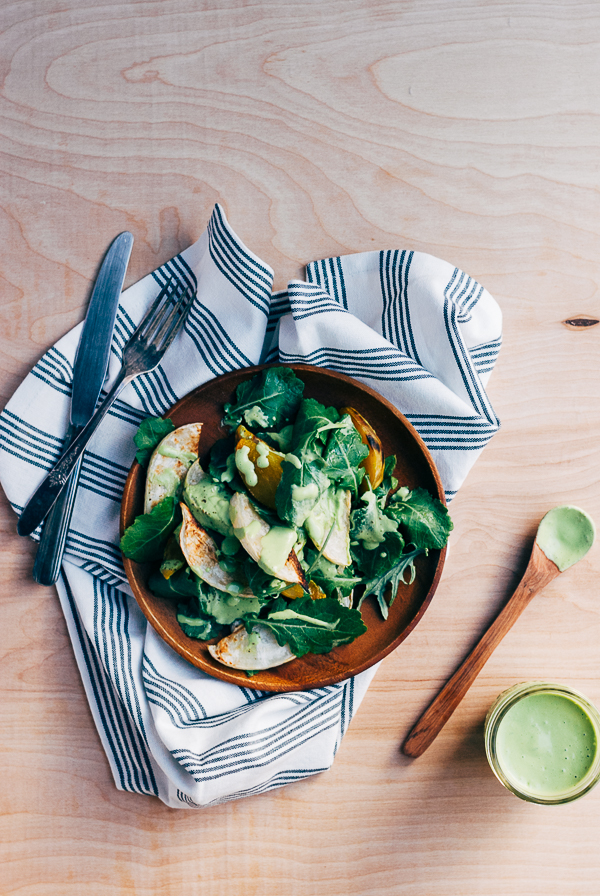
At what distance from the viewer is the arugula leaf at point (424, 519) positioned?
3.19 ft

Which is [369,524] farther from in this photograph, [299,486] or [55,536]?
[55,536]

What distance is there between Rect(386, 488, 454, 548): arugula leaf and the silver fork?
0.46 metres

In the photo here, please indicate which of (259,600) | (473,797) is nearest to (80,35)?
(259,600)

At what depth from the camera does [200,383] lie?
109 centimetres

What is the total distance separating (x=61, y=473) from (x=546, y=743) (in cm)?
91

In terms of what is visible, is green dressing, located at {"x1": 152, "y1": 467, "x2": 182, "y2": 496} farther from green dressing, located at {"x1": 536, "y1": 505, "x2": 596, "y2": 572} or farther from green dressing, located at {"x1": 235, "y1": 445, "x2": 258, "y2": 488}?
green dressing, located at {"x1": 536, "y1": 505, "x2": 596, "y2": 572}

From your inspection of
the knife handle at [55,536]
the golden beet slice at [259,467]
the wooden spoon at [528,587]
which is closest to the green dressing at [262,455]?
the golden beet slice at [259,467]

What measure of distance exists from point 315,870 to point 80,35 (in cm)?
152

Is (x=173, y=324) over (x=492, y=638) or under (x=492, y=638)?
over

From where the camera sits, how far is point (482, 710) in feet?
3.77

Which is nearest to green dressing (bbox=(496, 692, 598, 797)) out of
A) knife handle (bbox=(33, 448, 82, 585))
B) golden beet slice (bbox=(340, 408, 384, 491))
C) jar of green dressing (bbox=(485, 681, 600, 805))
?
jar of green dressing (bbox=(485, 681, 600, 805))

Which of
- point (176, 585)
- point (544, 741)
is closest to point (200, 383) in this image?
point (176, 585)

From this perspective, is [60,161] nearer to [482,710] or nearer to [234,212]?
[234,212]

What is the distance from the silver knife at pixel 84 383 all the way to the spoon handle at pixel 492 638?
0.69m
